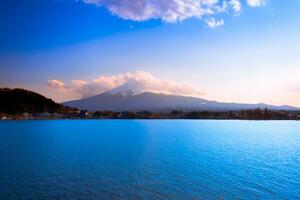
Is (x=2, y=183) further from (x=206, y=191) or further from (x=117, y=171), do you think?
(x=206, y=191)

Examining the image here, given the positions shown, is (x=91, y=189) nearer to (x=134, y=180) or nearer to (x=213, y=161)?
(x=134, y=180)

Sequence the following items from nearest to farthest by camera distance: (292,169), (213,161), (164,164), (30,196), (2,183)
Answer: (30,196), (2,183), (292,169), (164,164), (213,161)

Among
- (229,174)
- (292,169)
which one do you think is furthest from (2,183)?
(292,169)

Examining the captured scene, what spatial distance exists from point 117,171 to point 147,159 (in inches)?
412

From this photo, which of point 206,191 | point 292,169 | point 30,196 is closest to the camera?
point 30,196

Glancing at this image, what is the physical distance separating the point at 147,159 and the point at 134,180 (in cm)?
1473

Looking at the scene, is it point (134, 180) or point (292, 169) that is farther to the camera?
point (292, 169)

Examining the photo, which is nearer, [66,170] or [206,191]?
[206,191]

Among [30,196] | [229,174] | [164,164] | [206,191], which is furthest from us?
[164,164]

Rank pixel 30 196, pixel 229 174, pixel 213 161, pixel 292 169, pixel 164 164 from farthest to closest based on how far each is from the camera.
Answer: pixel 213 161
pixel 164 164
pixel 292 169
pixel 229 174
pixel 30 196

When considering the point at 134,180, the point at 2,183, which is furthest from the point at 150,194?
the point at 2,183

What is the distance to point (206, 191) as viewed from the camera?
28281mm

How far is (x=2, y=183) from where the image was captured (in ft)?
100

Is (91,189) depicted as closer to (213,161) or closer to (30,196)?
(30,196)
